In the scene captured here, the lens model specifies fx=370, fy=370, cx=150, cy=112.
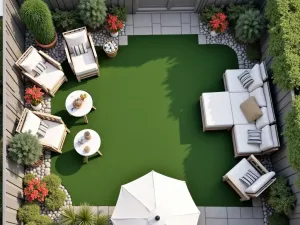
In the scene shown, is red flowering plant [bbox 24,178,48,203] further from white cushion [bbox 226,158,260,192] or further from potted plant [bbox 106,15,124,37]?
potted plant [bbox 106,15,124,37]

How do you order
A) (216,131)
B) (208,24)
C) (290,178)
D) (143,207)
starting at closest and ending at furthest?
1. (143,207)
2. (290,178)
3. (216,131)
4. (208,24)

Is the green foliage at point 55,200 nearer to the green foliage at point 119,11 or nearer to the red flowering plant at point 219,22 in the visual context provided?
the green foliage at point 119,11

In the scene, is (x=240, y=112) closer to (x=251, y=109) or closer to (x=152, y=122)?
(x=251, y=109)

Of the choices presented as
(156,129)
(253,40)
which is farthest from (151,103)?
(253,40)

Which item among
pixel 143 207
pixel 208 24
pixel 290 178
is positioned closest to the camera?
pixel 143 207

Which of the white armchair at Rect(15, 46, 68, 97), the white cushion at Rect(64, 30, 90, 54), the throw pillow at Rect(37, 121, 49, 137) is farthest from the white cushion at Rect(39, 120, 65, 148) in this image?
the white cushion at Rect(64, 30, 90, 54)

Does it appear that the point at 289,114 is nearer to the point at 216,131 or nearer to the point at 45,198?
the point at 216,131
